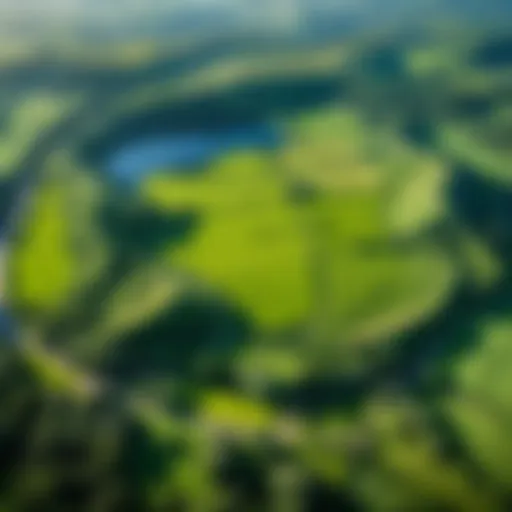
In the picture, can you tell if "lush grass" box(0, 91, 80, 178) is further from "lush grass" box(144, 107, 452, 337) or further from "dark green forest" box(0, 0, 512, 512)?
"lush grass" box(144, 107, 452, 337)

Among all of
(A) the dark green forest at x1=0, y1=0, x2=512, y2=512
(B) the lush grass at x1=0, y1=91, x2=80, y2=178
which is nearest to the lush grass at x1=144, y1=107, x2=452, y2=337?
(A) the dark green forest at x1=0, y1=0, x2=512, y2=512

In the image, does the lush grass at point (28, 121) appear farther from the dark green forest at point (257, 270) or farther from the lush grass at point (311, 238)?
the lush grass at point (311, 238)

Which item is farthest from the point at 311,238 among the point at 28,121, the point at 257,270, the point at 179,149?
the point at 28,121

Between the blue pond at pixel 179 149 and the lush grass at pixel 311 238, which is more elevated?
the blue pond at pixel 179 149

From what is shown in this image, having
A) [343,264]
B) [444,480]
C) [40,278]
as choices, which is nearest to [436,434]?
[444,480]

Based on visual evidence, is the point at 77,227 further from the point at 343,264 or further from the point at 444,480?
the point at 444,480

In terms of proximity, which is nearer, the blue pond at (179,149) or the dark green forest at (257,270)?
the dark green forest at (257,270)

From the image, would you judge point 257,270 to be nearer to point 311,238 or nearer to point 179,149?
point 311,238

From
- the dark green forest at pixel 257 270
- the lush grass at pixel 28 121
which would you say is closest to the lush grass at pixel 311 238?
the dark green forest at pixel 257 270

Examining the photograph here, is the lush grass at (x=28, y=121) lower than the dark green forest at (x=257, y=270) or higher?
higher
